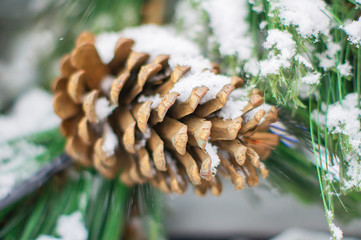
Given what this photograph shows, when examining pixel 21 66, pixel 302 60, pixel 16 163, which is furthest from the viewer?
pixel 21 66

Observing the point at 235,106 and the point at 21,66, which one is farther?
the point at 21,66

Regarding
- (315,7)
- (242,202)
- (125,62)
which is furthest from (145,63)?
(242,202)

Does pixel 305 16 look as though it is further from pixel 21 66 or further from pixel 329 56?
pixel 21 66

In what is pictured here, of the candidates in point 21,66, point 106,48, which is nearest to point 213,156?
point 106,48

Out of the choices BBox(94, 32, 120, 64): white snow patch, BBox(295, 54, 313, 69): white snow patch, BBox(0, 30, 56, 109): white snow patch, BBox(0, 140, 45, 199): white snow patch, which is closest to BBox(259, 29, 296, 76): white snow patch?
BBox(295, 54, 313, 69): white snow patch

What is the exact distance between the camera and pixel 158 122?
231mm

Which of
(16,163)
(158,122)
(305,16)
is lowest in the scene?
(16,163)

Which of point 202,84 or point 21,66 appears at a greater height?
point 202,84

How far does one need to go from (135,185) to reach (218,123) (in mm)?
120

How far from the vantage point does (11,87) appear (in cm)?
48

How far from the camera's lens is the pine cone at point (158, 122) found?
0.66 feet

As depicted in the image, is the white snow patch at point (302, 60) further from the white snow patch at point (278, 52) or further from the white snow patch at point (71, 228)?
the white snow patch at point (71, 228)

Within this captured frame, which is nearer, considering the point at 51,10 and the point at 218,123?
the point at 218,123

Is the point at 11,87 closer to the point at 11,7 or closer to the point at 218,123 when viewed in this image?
the point at 11,7
